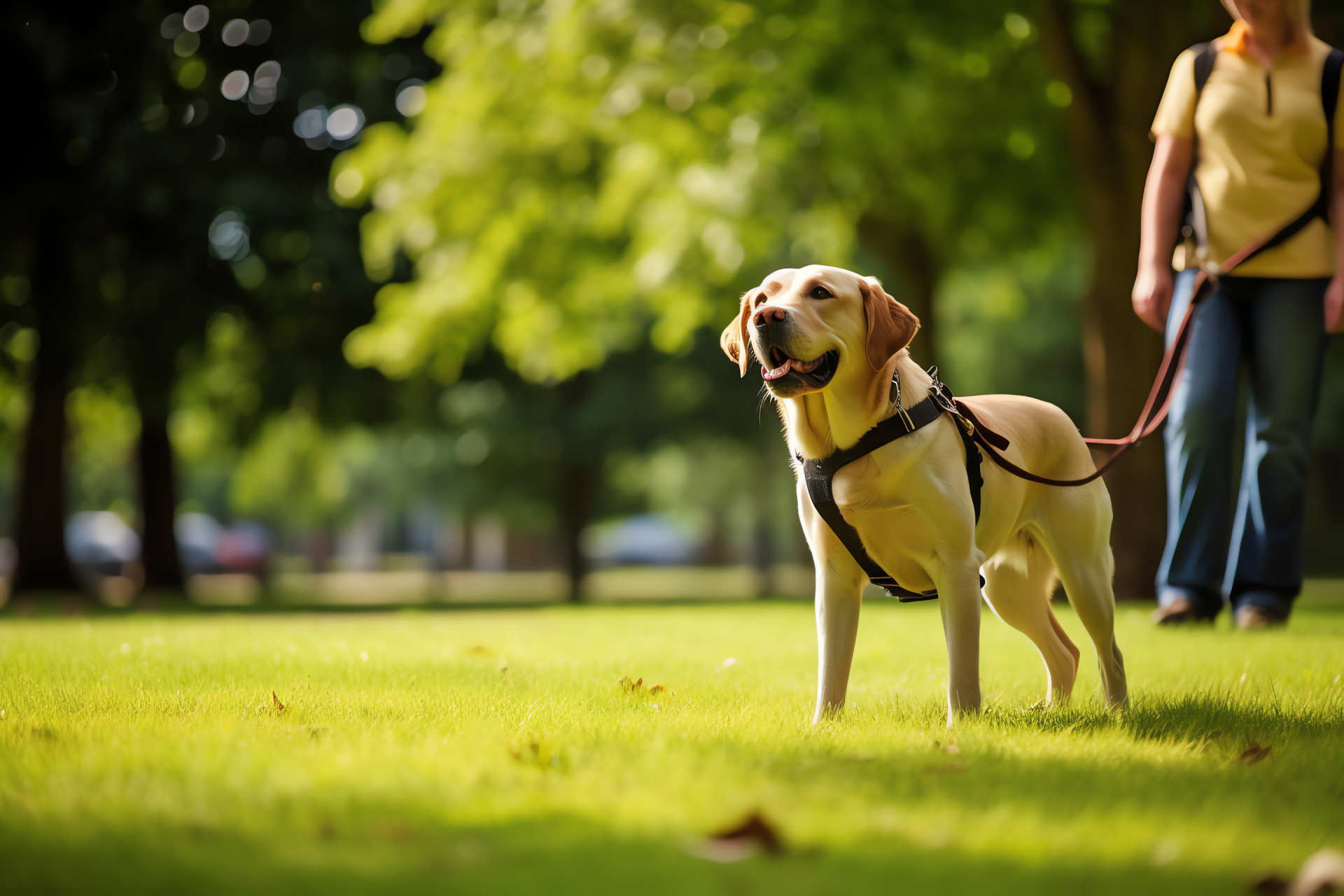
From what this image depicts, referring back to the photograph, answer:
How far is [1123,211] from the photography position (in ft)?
33.2

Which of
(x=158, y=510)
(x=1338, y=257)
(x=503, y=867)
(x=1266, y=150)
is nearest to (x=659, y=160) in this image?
(x=1266, y=150)

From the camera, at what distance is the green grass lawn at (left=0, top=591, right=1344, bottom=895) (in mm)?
1943

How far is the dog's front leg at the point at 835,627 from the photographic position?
3.76m

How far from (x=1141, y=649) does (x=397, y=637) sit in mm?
4230

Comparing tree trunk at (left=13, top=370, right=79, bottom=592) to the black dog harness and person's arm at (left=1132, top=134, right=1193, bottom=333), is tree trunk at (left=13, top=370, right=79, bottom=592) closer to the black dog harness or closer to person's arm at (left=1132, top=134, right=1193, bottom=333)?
person's arm at (left=1132, top=134, right=1193, bottom=333)

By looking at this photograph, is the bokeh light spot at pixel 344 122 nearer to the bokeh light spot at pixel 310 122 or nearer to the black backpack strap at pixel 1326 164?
the bokeh light spot at pixel 310 122

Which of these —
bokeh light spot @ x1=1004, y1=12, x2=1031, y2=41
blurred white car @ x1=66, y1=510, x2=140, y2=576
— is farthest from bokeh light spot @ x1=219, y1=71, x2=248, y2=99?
blurred white car @ x1=66, y1=510, x2=140, y2=576

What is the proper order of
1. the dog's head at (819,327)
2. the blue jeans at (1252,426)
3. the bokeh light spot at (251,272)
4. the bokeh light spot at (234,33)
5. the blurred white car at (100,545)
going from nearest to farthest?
the dog's head at (819,327) → the blue jeans at (1252,426) → the bokeh light spot at (234,33) → the bokeh light spot at (251,272) → the blurred white car at (100,545)

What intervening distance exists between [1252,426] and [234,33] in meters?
14.2

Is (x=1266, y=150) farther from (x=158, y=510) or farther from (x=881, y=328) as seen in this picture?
(x=158, y=510)

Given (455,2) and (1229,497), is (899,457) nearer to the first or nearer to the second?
(1229,497)

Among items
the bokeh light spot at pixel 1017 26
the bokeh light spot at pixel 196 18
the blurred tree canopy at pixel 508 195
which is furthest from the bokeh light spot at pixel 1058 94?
the bokeh light spot at pixel 196 18

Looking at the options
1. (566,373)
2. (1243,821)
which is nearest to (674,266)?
(566,373)

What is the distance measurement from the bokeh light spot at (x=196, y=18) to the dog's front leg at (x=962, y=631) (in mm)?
14850
